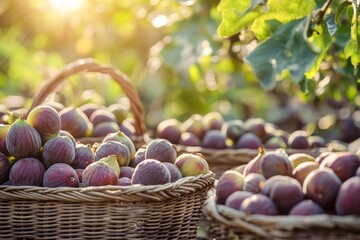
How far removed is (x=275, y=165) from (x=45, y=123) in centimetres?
61

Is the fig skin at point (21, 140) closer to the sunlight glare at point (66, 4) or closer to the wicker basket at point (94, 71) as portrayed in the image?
the wicker basket at point (94, 71)

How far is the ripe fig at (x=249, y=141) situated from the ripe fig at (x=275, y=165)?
3.11 ft

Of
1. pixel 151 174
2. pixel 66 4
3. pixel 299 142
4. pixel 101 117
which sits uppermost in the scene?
pixel 66 4

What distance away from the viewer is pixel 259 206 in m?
1.22

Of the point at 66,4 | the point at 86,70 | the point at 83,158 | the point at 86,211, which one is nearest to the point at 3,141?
the point at 83,158

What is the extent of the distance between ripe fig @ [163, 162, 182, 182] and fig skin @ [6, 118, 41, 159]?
0.33m

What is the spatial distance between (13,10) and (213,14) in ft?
9.37

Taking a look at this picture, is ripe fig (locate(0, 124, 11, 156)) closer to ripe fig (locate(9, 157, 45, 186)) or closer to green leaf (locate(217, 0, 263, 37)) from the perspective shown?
ripe fig (locate(9, 157, 45, 186))

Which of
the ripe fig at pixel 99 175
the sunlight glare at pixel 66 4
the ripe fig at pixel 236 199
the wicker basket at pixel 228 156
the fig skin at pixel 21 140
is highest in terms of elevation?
the sunlight glare at pixel 66 4

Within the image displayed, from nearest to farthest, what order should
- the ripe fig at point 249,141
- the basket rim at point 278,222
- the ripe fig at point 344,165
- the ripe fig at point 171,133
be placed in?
the basket rim at point 278,222, the ripe fig at point 344,165, the ripe fig at point 249,141, the ripe fig at point 171,133

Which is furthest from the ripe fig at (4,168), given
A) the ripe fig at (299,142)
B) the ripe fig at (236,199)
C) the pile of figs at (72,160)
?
the ripe fig at (299,142)

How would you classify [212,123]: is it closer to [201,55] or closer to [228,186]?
[201,55]

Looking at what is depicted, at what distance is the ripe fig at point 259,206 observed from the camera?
3.97 ft

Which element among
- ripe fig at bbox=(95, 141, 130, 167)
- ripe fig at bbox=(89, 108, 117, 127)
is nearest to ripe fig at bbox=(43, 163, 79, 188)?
ripe fig at bbox=(95, 141, 130, 167)
